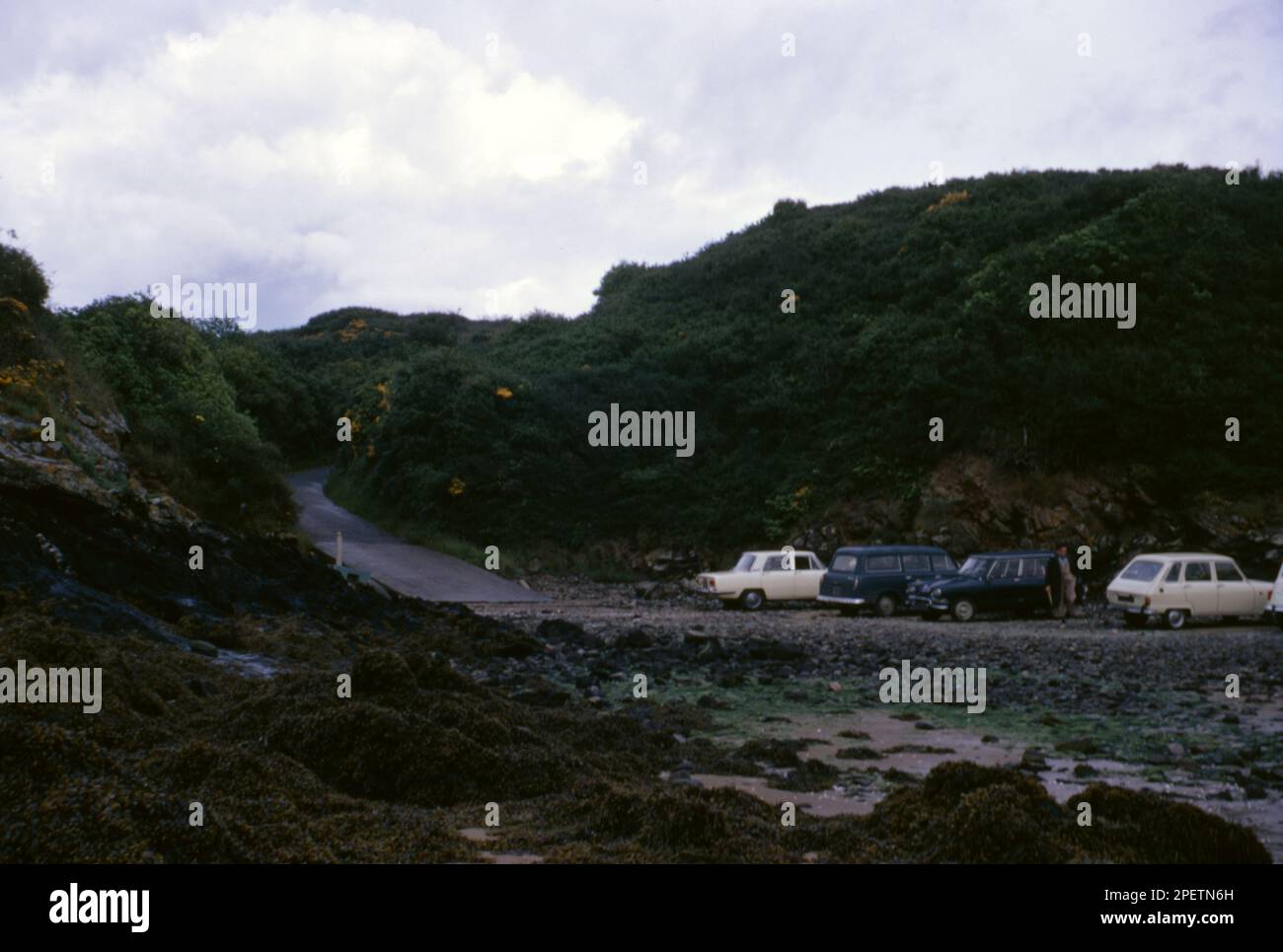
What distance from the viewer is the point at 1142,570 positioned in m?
22.4

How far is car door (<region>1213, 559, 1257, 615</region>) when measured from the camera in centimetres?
2183

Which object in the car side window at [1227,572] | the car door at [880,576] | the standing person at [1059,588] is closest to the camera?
the car side window at [1227,572]

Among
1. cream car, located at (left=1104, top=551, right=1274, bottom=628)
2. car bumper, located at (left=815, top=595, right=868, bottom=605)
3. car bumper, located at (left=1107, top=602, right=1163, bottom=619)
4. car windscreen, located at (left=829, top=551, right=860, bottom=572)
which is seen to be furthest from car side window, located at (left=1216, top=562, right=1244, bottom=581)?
car windscreen, located at (left=829, top=551, right=860, bottom=572)

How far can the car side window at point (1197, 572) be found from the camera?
21984mm

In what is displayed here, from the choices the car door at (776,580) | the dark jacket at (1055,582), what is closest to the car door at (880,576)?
the car door at (776,580)

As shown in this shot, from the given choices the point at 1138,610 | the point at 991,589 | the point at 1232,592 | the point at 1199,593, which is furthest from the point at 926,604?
the point at 1232,592

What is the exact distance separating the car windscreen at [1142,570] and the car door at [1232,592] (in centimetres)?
121

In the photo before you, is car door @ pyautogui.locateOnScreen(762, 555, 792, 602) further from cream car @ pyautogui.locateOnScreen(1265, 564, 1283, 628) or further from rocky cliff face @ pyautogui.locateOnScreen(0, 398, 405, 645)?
cream car @ pyautogui.locateOnScreen(1265, 564, 1283, 628)

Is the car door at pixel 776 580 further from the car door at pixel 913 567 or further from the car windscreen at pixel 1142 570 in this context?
the car windscreen at pixel 1142 570

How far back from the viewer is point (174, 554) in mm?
17609

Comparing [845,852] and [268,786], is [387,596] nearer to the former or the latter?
[268,786]

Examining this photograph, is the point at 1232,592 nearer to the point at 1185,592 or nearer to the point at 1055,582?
the point at 1185,592
